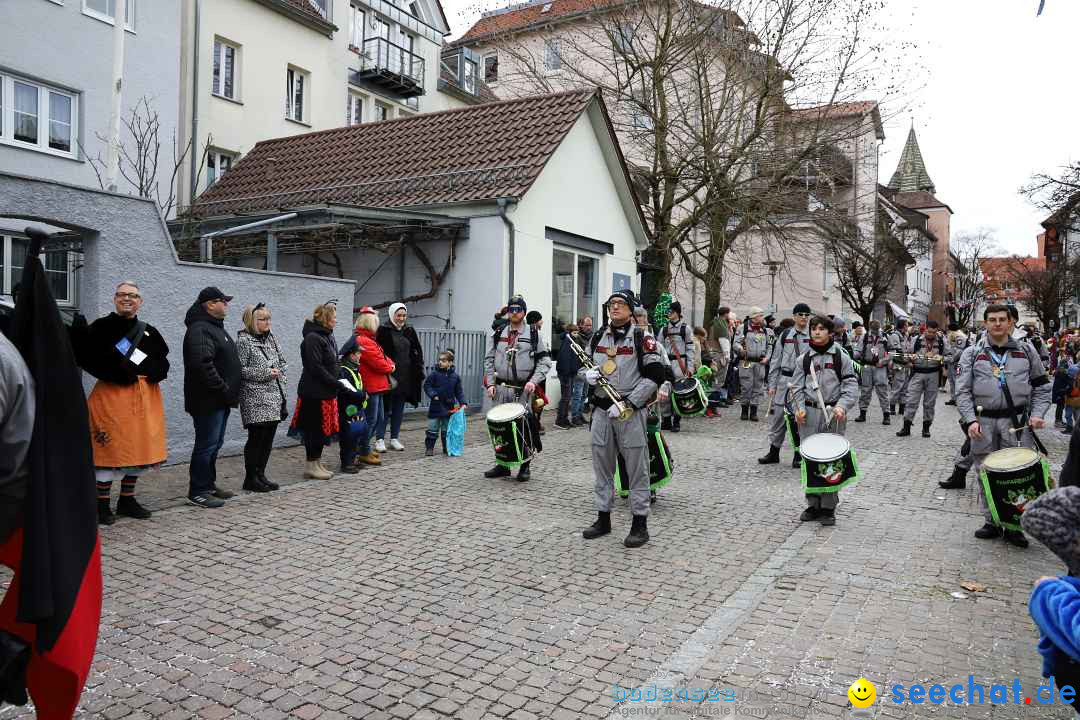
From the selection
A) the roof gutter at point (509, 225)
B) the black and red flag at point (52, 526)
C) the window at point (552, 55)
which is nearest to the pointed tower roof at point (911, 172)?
the window at point (552, 55)

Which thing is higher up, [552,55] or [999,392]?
[552,55]

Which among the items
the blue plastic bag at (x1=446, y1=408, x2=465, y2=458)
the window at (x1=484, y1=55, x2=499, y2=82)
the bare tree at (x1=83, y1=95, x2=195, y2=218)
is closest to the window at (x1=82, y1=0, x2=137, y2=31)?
the bare tree at (x1=83, y1=95, x2=195, y2=218)

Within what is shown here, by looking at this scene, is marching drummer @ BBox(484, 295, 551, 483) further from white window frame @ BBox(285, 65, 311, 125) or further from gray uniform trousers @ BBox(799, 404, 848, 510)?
white window frame @ BBox(285, 65, 311, 125)

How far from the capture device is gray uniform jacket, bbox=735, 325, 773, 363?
1481 cm

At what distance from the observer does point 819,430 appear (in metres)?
8.14

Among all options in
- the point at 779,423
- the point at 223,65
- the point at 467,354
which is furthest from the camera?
the point at 223,65

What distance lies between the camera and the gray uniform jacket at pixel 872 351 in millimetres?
15133

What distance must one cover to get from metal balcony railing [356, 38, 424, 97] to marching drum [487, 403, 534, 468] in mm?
20360

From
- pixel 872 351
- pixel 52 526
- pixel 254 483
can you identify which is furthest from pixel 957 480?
pixel 52 526

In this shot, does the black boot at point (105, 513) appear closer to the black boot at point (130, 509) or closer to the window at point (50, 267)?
the black boot at point (130, 509)

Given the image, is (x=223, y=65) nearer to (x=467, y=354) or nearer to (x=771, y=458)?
(x=467, y=354)

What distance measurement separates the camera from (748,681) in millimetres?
3848

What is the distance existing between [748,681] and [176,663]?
2.89m

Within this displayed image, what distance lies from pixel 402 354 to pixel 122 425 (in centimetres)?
416
